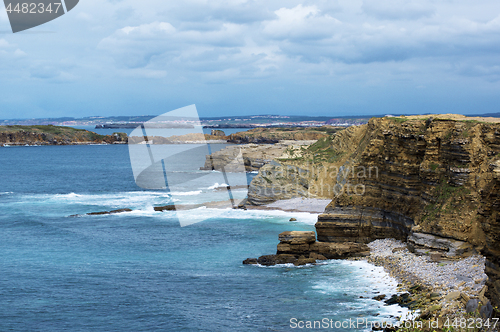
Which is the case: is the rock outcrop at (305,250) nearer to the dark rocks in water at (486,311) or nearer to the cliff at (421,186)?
the cliff at (421,186)

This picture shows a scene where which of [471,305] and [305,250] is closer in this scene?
[471,305]

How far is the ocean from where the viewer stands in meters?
24.5

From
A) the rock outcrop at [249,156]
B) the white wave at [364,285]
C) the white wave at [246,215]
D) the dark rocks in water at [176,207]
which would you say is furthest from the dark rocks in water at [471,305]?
the rock outcrop at [249,156]

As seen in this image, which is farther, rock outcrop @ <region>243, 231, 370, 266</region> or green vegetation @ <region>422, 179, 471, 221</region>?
rock outcrop @ <region>243, 231, 370, 266</region>

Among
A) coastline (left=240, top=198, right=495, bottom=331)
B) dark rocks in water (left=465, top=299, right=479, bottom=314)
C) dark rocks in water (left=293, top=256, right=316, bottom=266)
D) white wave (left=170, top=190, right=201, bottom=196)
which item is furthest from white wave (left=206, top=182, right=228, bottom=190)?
dark rocks in water (left=465, top=299, right=479, bottom=314)

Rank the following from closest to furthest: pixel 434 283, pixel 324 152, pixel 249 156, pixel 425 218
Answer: pixel 434 283, pixel 425 218, pixel 324 152, pixel 249 156

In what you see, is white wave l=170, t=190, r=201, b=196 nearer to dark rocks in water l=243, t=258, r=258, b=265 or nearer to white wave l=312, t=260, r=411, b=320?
dark rocks in water l=243, t=258, r=258, b=265

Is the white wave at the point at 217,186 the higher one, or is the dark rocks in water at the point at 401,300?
the white wave at the point at 217,186

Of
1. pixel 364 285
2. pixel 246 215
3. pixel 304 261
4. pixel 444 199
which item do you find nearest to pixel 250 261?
pixel 304 261

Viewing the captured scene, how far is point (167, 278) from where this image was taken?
31.6 m

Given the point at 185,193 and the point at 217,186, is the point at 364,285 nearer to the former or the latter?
the point at 185,193

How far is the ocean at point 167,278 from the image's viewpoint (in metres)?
24.5

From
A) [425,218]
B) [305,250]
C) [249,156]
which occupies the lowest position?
[305,250]

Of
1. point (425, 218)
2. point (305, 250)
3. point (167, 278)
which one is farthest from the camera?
point (305, 250)
